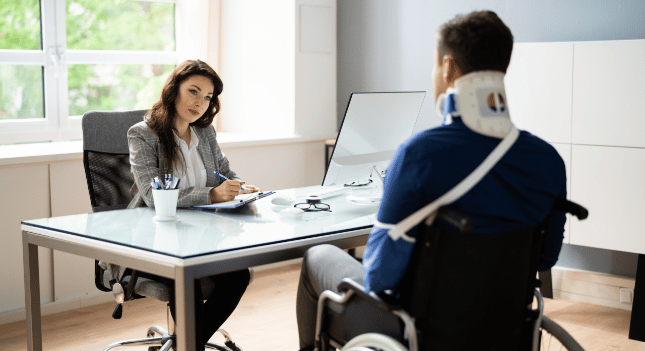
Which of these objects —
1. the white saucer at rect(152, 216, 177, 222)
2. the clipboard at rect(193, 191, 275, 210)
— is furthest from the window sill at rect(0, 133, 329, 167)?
the white saucer at rect(152, 216, 177, 222)

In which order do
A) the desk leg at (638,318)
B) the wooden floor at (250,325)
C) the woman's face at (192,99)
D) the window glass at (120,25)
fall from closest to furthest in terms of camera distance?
the woman's face at (192,99)
the wooden floor at (250,325)
the desk leg at (638,318)
the window glass at (120,25)

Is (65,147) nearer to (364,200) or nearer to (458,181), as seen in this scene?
(364,200)

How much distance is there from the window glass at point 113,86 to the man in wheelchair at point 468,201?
337cm

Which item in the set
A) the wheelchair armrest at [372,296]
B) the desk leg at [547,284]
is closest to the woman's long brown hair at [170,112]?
the wheelchair armrest at [372,296]

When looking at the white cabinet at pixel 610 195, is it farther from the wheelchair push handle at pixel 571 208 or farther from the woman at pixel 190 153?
the wheelchair push handle at pixel 571 208

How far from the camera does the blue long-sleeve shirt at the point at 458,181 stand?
1.54 m

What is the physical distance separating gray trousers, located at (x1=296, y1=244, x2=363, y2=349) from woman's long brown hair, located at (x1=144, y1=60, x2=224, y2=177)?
2.98 feet

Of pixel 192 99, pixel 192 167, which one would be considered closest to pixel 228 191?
pixel 192 167

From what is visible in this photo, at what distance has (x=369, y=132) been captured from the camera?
261 cm

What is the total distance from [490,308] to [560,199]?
1.08 ft

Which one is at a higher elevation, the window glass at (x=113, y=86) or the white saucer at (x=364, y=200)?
the window glass at (x=113, y=86)

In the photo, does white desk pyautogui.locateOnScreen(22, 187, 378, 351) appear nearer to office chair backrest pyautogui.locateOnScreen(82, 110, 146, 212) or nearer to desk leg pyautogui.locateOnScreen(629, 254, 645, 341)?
office chair backrest pyautogui.locateOnScreen(82, 110, 146, 212)

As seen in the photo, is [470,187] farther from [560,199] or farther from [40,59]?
[40,59]

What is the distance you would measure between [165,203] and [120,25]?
283 centimetres
